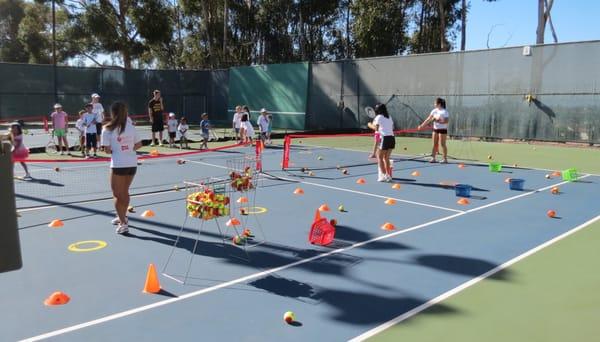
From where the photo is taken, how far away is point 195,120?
3684 centimetres

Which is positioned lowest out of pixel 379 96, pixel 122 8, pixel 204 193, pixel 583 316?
pixel 583 316

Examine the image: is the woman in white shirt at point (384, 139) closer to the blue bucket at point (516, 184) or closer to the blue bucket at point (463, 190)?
the blue bucket at point (463, 190)

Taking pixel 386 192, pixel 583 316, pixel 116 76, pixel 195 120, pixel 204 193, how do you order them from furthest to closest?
pixel 195 120 → pixel 116 76 → pixel 386 192 → pixel 204 193 → pixel 583 316

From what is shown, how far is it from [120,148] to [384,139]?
21.1ft

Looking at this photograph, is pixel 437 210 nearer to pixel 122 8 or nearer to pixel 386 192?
pixel 386 192

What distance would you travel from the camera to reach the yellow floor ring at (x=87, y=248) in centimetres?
643

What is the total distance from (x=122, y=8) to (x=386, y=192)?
1550 inches

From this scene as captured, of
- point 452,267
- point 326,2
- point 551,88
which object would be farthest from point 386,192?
point 326,2

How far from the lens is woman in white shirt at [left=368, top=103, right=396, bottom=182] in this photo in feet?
38.1

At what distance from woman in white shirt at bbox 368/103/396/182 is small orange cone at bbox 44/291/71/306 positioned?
8206 millimetres

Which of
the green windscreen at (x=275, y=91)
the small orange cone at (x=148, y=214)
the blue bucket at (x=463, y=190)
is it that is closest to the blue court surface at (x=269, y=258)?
the small orange cone at (x=148, y=214)

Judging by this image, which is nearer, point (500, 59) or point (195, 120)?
point (500, 59)

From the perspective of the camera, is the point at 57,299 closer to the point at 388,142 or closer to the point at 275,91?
the point at 388,142

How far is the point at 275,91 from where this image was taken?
106 feet
